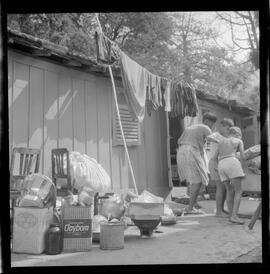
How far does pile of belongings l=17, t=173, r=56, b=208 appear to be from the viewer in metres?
4.04

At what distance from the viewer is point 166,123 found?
8.86 meters

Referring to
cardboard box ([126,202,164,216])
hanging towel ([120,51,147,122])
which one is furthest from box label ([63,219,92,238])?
hanging towel ([120,51,147,122])

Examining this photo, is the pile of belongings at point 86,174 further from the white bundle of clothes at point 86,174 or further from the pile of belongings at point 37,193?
the pile of belongings at point 37,193

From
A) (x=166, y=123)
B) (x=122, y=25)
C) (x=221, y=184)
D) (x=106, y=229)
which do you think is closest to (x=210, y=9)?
(x=106, y=229)

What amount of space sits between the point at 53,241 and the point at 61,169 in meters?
1.86

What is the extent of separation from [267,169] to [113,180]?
181 inches

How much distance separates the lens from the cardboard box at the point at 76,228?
4035 millimetres

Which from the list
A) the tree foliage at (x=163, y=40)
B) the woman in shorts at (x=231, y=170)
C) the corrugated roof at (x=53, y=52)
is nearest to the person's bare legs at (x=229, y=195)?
the woman in shorts at (x=231, y=170)

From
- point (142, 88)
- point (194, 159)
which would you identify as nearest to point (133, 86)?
point (142, 88)

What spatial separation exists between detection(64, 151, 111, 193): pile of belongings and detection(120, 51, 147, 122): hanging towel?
119cm

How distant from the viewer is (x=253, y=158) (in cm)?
643

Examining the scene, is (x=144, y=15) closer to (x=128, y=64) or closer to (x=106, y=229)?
(x=128, y=64)

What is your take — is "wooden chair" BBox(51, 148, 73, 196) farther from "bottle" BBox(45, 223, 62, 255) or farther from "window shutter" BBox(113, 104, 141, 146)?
"window shutter" BBox(113, 104, 141, 146)

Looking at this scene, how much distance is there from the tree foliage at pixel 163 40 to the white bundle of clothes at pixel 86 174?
28.7 feet
